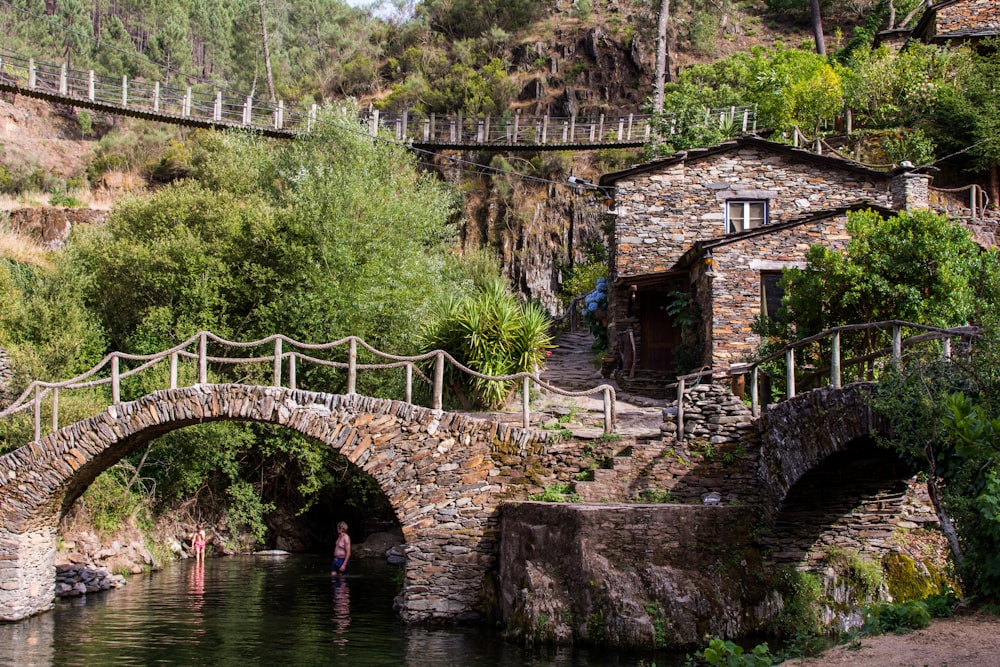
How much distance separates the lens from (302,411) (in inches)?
624

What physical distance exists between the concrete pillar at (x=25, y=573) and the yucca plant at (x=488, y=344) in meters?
8.29

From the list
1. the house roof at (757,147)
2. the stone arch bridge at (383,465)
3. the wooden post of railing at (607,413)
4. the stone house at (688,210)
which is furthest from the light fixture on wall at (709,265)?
the stone arch bridge at (383,465)

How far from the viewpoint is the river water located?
12.8 metres

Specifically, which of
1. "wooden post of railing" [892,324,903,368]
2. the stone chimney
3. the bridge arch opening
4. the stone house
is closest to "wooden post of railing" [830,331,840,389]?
"wooden post of railing" [892,324,903,368]

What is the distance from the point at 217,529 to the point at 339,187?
9.31 metres

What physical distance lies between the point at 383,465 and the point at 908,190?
15692 millimetres

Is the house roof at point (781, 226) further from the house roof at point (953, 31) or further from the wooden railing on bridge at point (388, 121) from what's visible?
the house roof at point (953, 31)

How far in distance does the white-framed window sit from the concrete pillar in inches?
687

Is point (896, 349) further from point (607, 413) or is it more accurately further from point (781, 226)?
point (781, 226)

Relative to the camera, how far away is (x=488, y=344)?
19750mm

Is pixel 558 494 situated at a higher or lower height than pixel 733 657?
higher

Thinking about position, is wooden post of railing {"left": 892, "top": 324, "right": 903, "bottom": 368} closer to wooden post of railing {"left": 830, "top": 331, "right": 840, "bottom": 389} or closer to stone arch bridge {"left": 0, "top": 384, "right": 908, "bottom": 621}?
wooden post of railing {"left": 830, "top": 331, "right": 840, "bottom": 389}

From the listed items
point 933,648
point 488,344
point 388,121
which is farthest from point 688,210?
point 388,121

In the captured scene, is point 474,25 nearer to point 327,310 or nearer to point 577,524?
point 327,310
